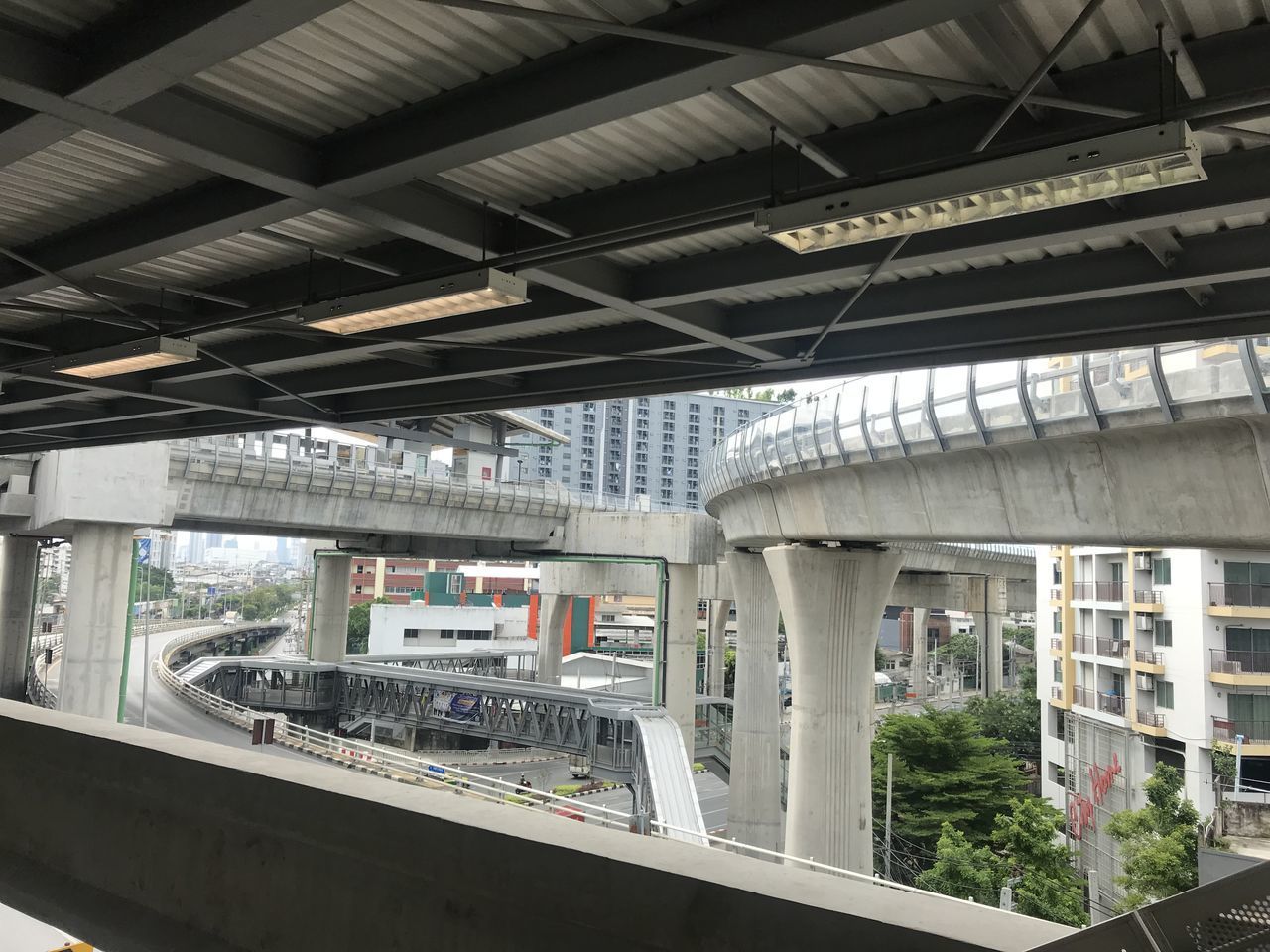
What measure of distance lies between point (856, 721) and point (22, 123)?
21379mm

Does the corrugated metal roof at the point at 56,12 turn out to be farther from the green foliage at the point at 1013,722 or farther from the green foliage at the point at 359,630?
the green foliage at the point at 359,630

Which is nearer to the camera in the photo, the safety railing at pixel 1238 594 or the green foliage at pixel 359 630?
the safety railing at pixel 1238 594

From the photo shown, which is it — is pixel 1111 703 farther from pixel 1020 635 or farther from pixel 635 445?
pixel 635 445

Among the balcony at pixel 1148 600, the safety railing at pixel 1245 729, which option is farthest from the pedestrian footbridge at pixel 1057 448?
the balcony at pixel 1148 600

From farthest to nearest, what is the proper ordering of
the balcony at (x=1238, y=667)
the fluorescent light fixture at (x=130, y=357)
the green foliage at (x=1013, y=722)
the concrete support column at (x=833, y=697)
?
the green foliage at (x=1013, y=722), the balcony at (x=1238, y=667), the concrete support column at (x=833, y=697), the fluorescent light fixture at (x=130, y=357)

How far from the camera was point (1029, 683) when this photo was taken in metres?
67.2

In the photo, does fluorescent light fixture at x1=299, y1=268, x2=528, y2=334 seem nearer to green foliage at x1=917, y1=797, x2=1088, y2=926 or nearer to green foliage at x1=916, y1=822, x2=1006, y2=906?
green foliage at x1=917, y1=797, x2=1088, y2=926

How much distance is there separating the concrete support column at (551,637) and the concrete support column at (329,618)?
13.4 meters

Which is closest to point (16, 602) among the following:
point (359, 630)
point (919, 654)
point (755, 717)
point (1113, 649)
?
point (755, 717)

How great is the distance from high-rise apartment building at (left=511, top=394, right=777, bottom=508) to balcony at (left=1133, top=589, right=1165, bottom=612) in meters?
112

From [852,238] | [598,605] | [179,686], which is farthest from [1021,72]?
[598,605]

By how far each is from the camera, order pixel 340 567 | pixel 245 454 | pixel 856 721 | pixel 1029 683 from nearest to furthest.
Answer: pixel 856 721 → pixel 245 454 → pixel 340 567 → pixel 1029 683

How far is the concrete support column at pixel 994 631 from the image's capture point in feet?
221

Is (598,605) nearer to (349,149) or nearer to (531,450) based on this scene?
(531,450)
